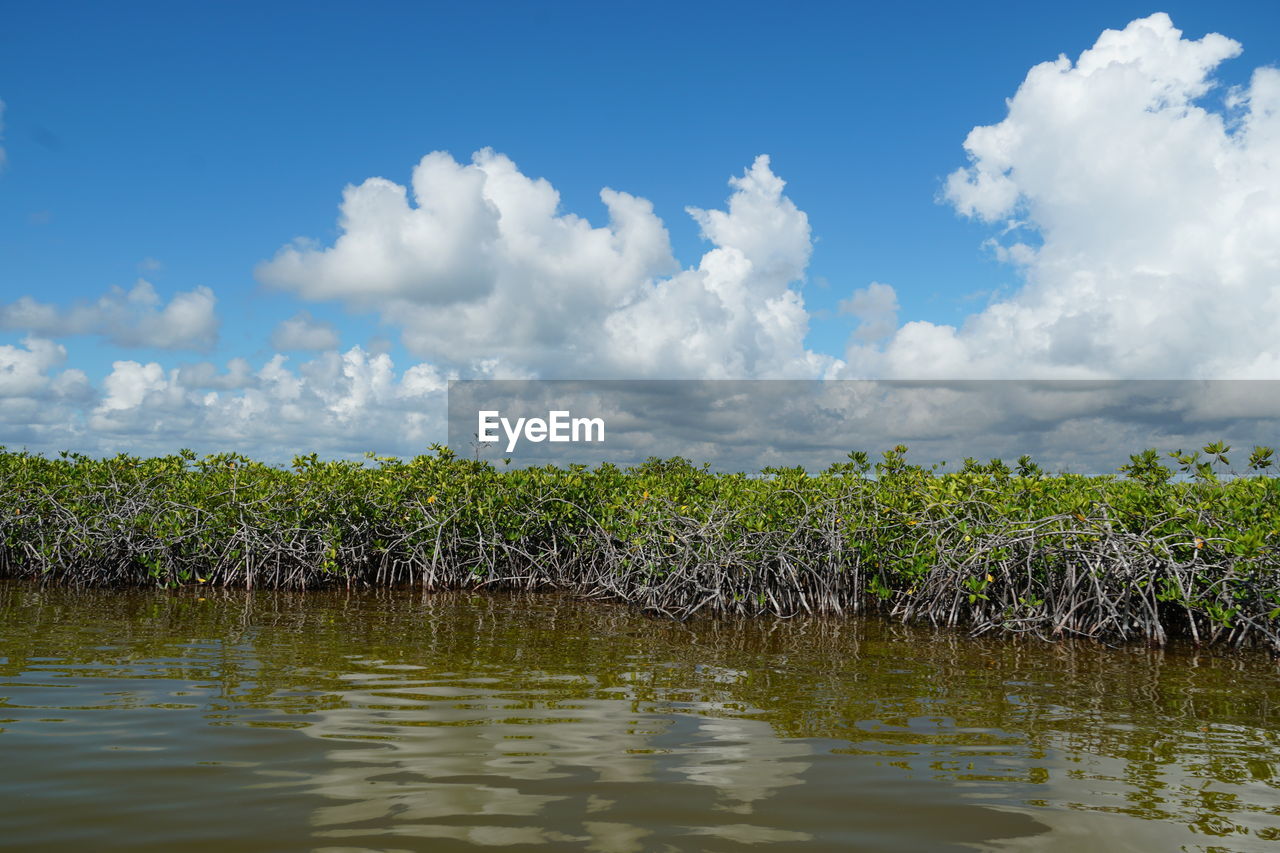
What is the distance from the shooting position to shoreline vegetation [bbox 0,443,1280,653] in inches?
251

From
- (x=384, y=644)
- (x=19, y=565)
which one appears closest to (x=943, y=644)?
(x=384, y=644)

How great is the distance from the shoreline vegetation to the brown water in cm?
70

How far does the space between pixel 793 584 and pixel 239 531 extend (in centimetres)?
588

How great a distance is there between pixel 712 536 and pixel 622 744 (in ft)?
14.4

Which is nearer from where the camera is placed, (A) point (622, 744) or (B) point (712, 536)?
(A) point (622, 744)

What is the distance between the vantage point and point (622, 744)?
3.37 m

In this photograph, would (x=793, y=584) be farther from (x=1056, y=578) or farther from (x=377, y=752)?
(x=377, y=752)

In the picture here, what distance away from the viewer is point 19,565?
9.93 m

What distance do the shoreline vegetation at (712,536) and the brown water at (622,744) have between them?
2.30 ft

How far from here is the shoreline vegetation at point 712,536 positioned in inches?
251

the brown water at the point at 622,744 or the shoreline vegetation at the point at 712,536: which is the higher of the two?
the shoreline vegetation at the point at 712,536

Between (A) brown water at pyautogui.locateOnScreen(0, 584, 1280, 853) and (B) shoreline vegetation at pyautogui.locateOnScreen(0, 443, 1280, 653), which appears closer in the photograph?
(A) brown water at pyautogui.locateOnScreen(0, 584, 1280, 853)

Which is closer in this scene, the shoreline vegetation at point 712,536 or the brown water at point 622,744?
the brown water at point 622,744

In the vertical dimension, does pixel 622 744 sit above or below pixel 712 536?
below
